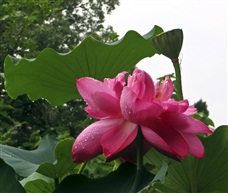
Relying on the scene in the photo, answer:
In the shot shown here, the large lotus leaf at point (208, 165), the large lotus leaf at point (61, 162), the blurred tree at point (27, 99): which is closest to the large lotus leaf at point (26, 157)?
the large lotus leaf at point (61, 162)

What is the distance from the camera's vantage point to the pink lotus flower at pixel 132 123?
17.7 inches

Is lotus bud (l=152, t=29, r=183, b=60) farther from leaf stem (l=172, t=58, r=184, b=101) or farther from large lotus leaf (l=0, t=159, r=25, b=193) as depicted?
large lotus leaf (l=0, t=159, r=25, b=193)

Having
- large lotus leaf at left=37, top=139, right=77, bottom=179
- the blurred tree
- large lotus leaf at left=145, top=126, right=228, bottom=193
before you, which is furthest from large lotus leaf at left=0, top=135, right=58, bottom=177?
the blurred tree

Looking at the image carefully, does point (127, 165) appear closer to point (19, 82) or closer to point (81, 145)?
point (81, 145)

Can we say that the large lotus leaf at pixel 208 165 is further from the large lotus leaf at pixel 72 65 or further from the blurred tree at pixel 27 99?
the blurred tree at pixel 27 99

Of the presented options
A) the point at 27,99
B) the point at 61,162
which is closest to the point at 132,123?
the point at 61,162

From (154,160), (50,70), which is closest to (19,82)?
(50,70)

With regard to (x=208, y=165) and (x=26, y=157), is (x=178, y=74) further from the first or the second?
(x=26, y=157)

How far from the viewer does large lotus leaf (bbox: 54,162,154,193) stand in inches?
18.1

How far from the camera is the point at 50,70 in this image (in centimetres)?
79

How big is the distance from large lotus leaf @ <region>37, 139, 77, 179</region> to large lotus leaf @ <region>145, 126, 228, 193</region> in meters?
0.09

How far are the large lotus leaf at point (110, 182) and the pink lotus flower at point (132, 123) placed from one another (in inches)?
0.5

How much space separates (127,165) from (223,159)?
0.53ft

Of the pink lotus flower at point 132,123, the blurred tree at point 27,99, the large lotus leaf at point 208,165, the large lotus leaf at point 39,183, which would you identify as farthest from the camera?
the blurred tree at point 27,99
